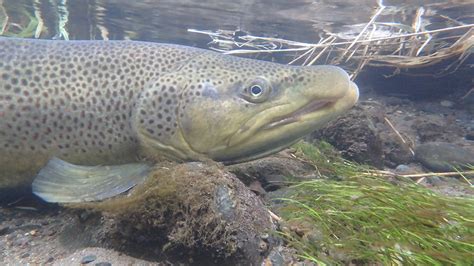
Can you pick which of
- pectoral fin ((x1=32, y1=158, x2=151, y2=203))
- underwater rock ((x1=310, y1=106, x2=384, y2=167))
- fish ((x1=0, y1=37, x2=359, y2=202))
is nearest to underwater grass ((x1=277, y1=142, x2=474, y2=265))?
fish ((x1=0, y1=37, x2=359, y2=202))

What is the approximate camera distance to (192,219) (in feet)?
7.86

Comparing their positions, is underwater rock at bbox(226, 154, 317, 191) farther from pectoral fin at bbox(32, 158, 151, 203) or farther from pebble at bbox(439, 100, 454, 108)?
pebble at bbox(439, 100, 454, 108)

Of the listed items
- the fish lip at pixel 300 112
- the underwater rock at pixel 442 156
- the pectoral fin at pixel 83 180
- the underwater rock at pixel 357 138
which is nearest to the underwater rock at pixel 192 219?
the pectoral fin at pixel 83 180

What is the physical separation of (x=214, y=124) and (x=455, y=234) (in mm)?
1913

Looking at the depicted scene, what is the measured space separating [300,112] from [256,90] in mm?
422

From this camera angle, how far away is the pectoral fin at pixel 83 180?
296 centimetres

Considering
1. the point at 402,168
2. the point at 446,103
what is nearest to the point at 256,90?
the point at 402,168

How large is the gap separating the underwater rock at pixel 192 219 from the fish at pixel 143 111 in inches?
24.1

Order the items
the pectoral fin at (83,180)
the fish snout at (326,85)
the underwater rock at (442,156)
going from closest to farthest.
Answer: the pectoral fin at (83,180) < the fish snout at (326,85) < the underwater rock at (442,156)

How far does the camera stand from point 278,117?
333cm

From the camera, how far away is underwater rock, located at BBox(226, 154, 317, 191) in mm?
3619

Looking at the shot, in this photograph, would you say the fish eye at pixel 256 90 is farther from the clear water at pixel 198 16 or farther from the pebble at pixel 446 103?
the clear water at pixel 198 16

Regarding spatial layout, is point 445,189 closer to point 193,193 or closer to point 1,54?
point 193,193

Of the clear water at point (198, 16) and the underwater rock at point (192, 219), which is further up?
the clear water at point (198, 16)
